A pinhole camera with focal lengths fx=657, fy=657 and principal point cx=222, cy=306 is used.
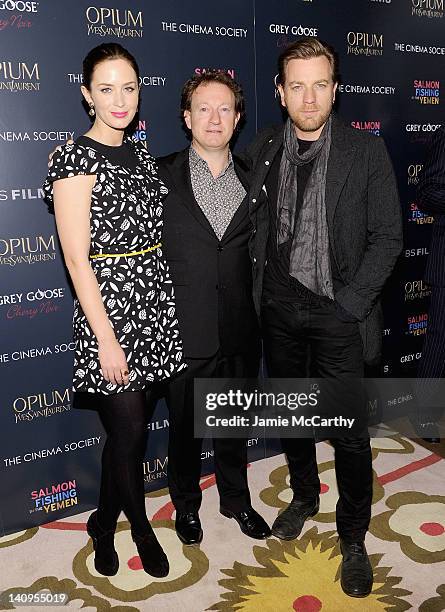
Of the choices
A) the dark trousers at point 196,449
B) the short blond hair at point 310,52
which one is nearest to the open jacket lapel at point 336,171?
the short blond hair at point 310,52

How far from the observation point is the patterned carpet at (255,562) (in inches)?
107

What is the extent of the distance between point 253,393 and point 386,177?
1.27 meters

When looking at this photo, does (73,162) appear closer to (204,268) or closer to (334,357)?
(204,268)

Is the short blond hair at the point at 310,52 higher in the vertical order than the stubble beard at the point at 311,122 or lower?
higher

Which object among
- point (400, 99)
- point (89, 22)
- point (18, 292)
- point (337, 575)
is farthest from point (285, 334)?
point (400, 99)

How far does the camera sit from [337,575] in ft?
9.37

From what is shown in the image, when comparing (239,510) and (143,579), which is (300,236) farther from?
(143,579)

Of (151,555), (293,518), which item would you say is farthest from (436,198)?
(151,555)

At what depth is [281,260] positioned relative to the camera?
2906 millimetres

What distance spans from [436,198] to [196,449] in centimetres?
205

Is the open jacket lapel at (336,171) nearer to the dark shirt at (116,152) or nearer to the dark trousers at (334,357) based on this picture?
the dark trousers at (334,357)
